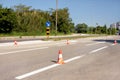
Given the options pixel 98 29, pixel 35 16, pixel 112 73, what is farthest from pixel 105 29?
pixel 112 73

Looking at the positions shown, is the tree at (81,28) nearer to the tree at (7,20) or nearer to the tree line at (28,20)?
the tree line at (28,20)

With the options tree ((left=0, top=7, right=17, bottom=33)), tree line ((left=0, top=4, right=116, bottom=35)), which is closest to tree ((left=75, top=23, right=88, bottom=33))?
tree line ((left=0, top=4, right=116, bottom=35))

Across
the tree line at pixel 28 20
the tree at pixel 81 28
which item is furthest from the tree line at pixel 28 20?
the tree at pixel 81 28

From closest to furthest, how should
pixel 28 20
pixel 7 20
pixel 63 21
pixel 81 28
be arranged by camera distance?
pixel 7 20 → pixel 28 20 → pixel 63 21 → pixel 81 28

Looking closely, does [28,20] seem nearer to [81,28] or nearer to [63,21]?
[63,21]

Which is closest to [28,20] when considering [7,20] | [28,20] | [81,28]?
[28,20]

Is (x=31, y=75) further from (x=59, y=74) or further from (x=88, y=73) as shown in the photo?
(x=88, y=73)

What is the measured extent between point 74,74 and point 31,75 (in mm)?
1467

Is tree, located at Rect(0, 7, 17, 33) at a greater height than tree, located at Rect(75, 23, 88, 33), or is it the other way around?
tree, located at Rect(0, 7, 17, 33)

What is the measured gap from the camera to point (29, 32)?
69.6 meters

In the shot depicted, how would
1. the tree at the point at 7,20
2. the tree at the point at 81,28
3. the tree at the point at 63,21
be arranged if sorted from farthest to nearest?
1. the tree at the point at 81,28
2. the tree at the point at 63,21
3. the tree at the point at 7,20

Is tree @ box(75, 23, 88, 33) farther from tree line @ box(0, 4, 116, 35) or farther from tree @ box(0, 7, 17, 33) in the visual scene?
tree @ box(0, 7, 17, 33)

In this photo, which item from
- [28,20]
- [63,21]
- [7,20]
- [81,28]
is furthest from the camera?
[81,28]

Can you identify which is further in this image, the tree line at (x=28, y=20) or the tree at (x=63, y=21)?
the tree at (x=63, y=21)
